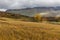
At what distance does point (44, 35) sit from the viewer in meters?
10.2

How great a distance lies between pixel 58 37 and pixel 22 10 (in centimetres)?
1617

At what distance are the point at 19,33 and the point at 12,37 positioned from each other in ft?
1.90

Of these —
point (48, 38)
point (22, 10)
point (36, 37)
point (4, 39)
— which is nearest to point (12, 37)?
point (4, 39)

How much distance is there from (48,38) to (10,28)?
2350mm

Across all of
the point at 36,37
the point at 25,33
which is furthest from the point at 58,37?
the point at 25,33

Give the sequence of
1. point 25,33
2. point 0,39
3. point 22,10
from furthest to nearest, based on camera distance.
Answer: point 22,10 < point 25,33 < point 0,39

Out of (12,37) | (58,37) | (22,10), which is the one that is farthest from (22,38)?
(22,10)

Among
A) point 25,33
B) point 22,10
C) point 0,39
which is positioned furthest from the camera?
point 22,10

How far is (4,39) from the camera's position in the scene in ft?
32.3

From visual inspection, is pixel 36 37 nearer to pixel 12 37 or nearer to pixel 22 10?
pixel 12 37

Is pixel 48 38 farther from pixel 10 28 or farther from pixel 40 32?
pixel 10 28

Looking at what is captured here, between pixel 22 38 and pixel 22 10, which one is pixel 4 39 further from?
pixel 22 10

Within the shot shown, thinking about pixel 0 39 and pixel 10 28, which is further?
pixel 10 28

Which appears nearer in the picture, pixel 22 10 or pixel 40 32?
pixel 40 32
